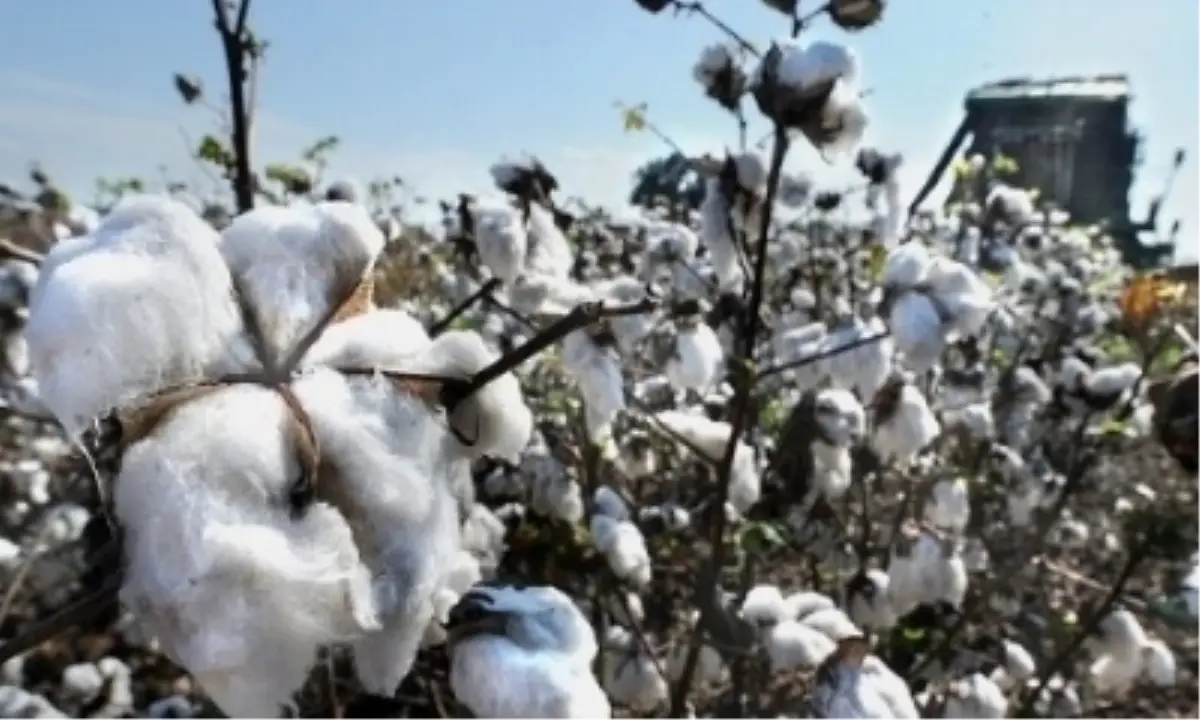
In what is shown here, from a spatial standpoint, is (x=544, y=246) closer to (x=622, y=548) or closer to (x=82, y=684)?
(x=622, y=548)

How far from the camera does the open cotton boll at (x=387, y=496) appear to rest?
0.91 m

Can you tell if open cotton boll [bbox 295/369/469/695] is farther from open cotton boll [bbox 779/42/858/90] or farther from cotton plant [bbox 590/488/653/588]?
cotton plant [bbox 590/488/653/588]

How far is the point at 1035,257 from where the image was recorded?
732cm

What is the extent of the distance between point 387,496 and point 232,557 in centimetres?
10

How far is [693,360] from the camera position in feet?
9.41

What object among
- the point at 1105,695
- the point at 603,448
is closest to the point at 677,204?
the point at 1105,695

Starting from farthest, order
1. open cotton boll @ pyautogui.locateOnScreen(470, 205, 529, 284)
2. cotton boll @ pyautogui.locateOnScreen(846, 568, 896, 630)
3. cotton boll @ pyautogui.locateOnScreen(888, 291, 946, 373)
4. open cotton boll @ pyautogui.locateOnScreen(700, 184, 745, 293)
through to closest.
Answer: cotton boll @ pyautogui.locateOnScreen(846, 568, 896, 630) → open cotton boll @ pyautogui.locateOnScreen(700, 184, 745, 293) → cotton boll @ pyautogui.locateOnScreen(888, 291, 946, 373) → open cotton boll @ pyautogui.locateOnScreen(470, 205, 529, 284)

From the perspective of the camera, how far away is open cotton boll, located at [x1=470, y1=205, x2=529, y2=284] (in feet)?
7.33

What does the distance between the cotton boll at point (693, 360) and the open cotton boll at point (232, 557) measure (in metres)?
2.00

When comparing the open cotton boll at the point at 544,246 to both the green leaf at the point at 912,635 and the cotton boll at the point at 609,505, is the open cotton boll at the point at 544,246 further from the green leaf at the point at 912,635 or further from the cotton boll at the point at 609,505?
the green leaf at the point at 912,635

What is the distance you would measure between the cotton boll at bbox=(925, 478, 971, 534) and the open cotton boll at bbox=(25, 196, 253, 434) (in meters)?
3.09

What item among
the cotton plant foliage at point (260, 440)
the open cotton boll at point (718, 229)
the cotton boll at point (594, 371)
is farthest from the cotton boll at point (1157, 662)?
the cotton plant foliage at point (260, 440)

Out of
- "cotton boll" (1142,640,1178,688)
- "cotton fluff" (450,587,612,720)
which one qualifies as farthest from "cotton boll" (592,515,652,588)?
"cotton fluff" (450,587,612,720)

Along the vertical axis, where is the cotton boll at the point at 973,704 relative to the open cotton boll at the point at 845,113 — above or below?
below
